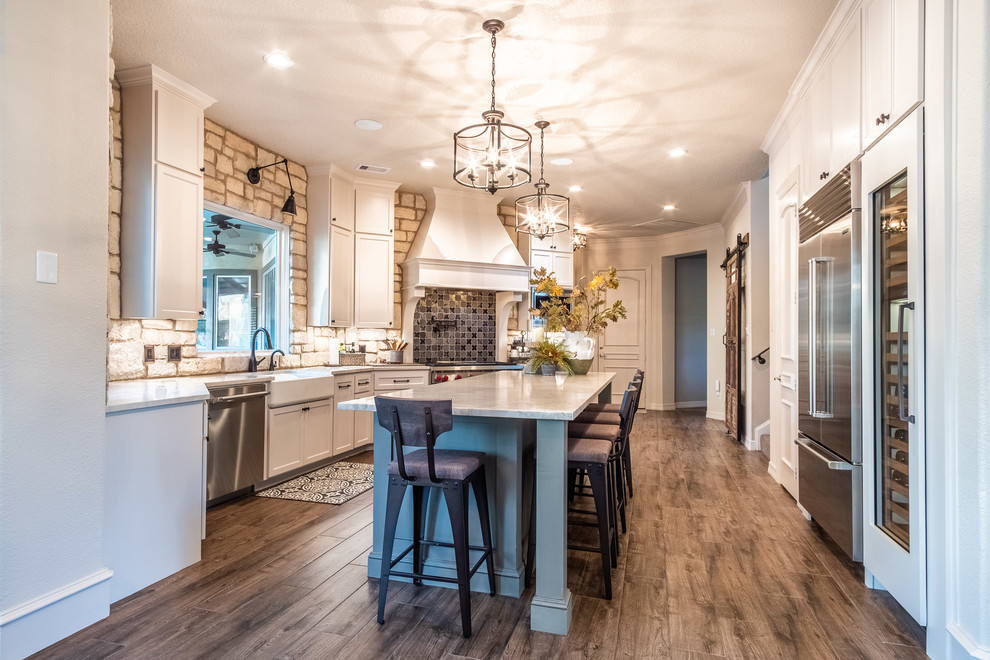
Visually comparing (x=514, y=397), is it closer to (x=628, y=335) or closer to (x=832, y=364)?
(x=832, y=364)

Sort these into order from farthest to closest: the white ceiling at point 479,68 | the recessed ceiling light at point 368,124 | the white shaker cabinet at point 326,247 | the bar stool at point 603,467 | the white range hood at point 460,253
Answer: the white range hood at point 460,253 → the white shaker cabinet at point 326,247 → the recessed ceiling light at point 368,124 → the white ceiling at point 479,68 → the bar stool at point 603,467

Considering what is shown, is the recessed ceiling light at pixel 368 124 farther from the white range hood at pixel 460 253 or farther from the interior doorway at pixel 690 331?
the interior doorway at pixel 690 331

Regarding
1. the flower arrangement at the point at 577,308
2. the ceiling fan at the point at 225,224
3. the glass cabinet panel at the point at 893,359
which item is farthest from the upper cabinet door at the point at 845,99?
the ceiling fan at the point at 225,224

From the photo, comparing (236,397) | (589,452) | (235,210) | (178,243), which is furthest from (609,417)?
(235,210)

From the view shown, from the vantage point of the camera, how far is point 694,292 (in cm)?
970

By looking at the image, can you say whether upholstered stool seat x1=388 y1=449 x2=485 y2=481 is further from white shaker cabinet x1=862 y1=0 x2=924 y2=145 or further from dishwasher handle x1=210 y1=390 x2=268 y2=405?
white shaker cabinet x1=862 y1=0 x2=924 y2=145

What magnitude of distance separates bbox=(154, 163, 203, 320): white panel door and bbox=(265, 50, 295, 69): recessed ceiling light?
1.00 m

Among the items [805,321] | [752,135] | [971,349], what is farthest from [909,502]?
[752,135]

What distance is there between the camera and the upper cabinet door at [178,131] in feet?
11.8

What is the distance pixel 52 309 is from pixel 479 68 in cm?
267

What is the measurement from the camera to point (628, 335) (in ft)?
30.7

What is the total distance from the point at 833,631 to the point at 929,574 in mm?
429

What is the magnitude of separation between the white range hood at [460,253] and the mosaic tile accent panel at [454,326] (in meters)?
0.20

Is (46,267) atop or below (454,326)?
atop
